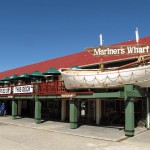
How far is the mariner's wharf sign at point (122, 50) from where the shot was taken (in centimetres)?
1767

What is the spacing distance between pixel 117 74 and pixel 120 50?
1.94 metres

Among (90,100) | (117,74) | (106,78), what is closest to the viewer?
(117,74)

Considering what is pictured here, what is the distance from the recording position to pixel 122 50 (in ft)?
60.7

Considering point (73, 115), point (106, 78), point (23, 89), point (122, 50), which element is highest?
point (122, 50)

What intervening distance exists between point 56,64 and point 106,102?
973 cm

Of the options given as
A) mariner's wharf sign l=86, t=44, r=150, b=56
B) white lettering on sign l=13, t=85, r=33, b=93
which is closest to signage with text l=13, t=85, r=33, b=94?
white lettering on sign l=13, t=85, r=33, b=93

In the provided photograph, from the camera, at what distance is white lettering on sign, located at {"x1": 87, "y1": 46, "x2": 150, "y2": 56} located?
17688 millimetres

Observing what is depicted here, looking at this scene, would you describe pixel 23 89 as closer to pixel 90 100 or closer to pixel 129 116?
pixel 90 100

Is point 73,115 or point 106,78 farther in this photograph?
point 73,115

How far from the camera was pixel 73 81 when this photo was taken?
19.9 metres

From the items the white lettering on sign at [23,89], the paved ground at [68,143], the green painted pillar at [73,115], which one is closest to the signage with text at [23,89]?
the white lettering on sign at [23,89]

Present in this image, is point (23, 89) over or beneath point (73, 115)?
over

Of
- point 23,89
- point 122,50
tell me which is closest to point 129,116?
point 122,50

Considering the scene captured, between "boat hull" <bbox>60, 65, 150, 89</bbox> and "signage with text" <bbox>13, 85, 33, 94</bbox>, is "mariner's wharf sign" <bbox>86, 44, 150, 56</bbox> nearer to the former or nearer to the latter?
"boat hull" <bbox>60, 65, 150, 89</bbox>
